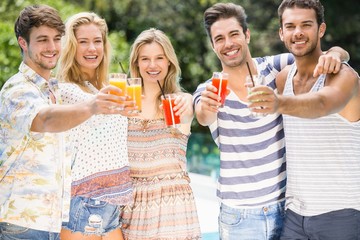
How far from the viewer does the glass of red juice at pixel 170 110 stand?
4191 mm

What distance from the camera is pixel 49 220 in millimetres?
3568

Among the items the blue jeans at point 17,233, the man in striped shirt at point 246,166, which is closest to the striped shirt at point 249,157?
the man in striped shirt at point 246,166

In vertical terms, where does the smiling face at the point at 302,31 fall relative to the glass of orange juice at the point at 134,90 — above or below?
above

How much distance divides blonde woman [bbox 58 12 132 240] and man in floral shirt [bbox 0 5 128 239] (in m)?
0.35

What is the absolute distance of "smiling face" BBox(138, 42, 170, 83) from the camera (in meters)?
4.51

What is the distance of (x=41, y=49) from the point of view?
12.2 feet

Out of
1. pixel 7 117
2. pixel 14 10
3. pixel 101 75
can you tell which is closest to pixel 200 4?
pixel 14 10

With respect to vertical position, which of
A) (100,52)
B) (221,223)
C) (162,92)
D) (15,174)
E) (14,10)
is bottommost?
(221,223)

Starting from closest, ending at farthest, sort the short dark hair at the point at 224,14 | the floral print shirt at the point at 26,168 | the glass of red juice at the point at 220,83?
the floral print shirt at the point at 26,168 < the glass of red juice at the point at 220,83 < the short dark hair at the point at 224,14

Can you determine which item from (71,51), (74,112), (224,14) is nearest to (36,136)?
(74,112)

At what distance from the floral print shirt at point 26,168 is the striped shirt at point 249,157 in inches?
49.8

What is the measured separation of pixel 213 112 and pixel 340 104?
88 centimetres

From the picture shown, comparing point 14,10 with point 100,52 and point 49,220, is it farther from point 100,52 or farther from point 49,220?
point 49,220

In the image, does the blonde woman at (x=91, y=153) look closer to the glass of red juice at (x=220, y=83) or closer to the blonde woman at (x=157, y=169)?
the blonde woman at (x=157, y=169)
